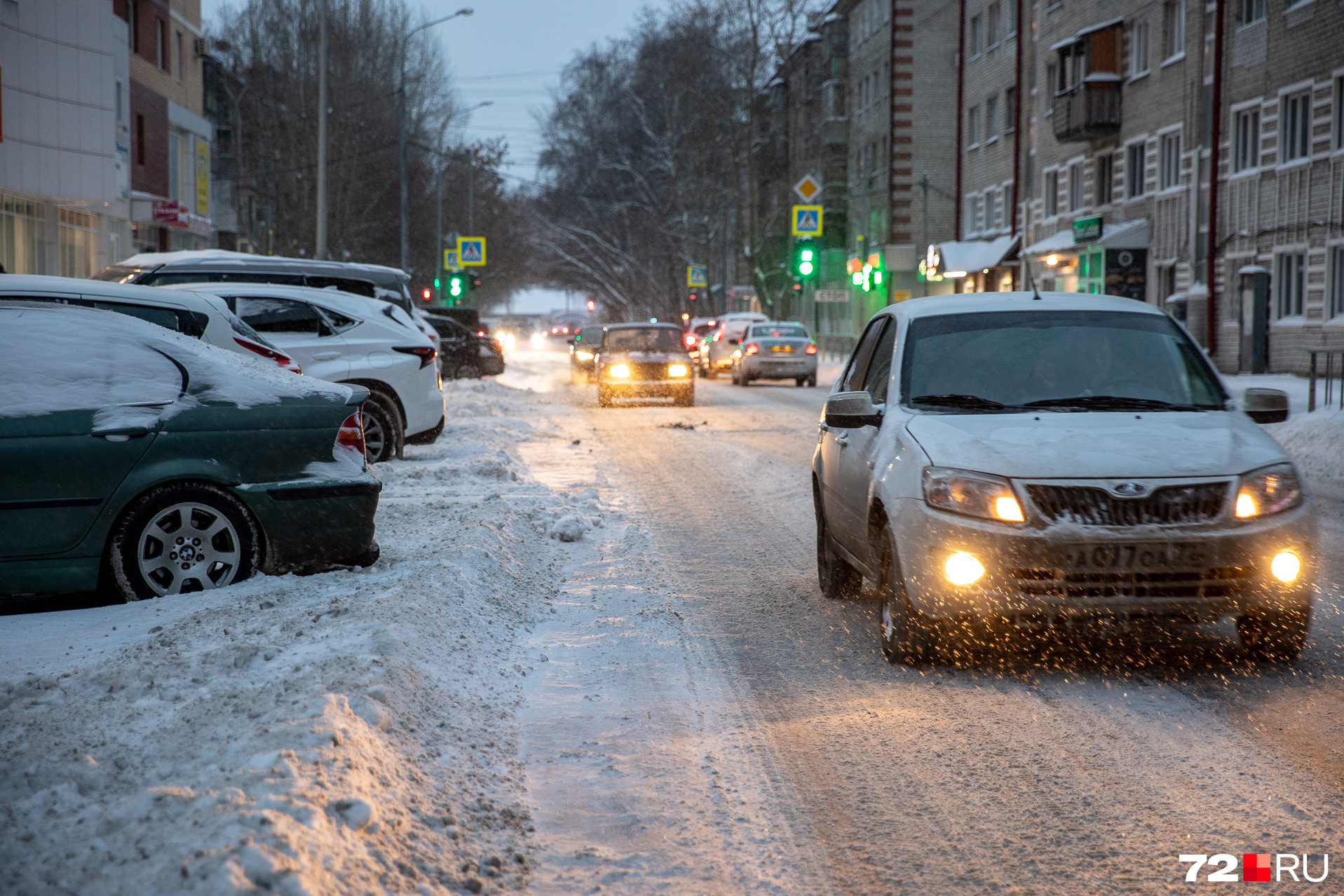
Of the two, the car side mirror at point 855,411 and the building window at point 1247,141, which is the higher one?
the building window at point 1247,141

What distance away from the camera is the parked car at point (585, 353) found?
3703 cm

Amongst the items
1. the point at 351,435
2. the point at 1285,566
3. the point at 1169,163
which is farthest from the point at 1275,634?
the point at 1169,163

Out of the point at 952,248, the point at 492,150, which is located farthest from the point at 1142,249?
the point at 492,150

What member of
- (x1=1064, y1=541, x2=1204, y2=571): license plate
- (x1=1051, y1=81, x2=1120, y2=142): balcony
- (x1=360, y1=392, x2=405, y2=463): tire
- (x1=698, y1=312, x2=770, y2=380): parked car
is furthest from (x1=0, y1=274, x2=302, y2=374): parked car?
(x1=1051, y1=81, x2=1120, y2=142): balcony

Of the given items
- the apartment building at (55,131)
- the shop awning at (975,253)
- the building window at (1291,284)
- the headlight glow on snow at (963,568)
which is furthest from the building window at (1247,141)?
the headlight glow on snow at (963,568)

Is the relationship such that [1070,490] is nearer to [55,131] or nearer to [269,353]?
[269,353]

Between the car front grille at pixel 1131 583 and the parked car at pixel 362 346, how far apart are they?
884 centimetres

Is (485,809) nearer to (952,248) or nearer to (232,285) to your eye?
(232,285)

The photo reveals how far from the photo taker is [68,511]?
666 centimetres

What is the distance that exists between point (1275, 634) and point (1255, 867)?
229 cm

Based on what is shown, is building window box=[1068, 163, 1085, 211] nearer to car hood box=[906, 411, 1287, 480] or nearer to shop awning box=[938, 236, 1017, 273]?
shop awning box=[938, 236, 1017, 273]

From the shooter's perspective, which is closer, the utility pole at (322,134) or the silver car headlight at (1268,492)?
the silver car headlight at (1268,492)

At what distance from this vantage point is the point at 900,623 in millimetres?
5949

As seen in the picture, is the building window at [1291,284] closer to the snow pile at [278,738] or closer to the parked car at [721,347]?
the parked car at [721,347]
